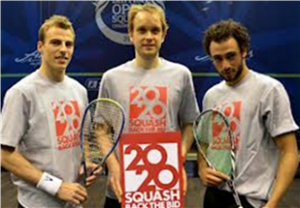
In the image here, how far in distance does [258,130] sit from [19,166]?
2.92ft

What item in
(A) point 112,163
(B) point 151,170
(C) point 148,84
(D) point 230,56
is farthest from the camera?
(C) point 148,84

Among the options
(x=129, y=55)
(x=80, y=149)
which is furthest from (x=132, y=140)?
(x=129, y=55)

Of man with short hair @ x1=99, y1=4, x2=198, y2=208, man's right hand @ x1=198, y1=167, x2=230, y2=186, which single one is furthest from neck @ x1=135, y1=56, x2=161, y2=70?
man's right hand @ x1=198, y1=167, x2=230, y2=186

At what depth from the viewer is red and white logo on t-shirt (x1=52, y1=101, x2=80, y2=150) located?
2.01 m

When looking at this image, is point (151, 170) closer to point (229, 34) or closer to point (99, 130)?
point (99, 130)

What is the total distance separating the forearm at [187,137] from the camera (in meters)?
2.24

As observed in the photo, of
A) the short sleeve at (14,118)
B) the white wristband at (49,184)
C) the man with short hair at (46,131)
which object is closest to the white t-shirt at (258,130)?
the man with short hair at (46,131)

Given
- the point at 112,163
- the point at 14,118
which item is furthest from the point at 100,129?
the point at 14,118

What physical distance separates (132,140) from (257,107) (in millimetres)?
484

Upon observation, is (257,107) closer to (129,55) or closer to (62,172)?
(62,172)

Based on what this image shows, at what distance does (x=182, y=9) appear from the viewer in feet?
19.4

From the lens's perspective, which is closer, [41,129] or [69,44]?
[41,129]

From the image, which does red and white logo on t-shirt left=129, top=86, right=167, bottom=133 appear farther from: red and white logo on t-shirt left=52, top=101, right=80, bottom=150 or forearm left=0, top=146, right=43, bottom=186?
forearm left=0, top=146, right=43, bottom=186

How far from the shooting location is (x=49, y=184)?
195cm
